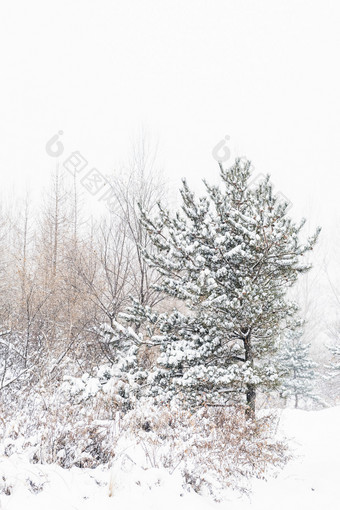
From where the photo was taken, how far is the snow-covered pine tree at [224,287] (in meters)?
6.01

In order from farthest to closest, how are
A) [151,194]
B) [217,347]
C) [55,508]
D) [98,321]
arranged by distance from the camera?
[151,194] → [98,321] → [217,347] → [55,508]

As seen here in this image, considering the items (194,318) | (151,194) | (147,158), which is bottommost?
(194,318)

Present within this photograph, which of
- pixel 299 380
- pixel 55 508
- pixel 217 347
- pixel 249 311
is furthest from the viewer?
pixel 299 380

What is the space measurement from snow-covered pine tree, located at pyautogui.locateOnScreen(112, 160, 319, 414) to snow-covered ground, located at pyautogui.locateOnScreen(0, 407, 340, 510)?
165cm

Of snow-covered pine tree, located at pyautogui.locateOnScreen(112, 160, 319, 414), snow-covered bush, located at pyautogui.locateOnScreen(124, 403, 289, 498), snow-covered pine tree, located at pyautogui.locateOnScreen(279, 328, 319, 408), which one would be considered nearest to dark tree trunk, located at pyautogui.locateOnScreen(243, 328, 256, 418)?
snow-covered pine tree, located at pyautogui.locateOnScreen(112, 160, 319, 414)

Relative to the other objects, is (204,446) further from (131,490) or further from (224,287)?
(224,287)

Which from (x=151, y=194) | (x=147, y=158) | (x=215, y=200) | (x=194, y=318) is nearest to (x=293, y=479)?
(x=194, y=318)

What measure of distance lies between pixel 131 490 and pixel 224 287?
4020 mm

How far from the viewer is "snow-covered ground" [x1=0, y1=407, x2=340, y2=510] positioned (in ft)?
9.20

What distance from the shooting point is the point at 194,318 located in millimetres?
6625

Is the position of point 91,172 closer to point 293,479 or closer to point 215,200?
point 215,200

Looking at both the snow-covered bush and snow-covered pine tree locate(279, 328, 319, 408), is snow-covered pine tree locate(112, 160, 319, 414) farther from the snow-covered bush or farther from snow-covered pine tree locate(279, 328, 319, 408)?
snow-covered pine tree locate(279, 328, 319, 408)

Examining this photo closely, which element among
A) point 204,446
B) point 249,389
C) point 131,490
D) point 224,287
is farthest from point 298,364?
point 131,490

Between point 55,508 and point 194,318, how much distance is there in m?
4.28
